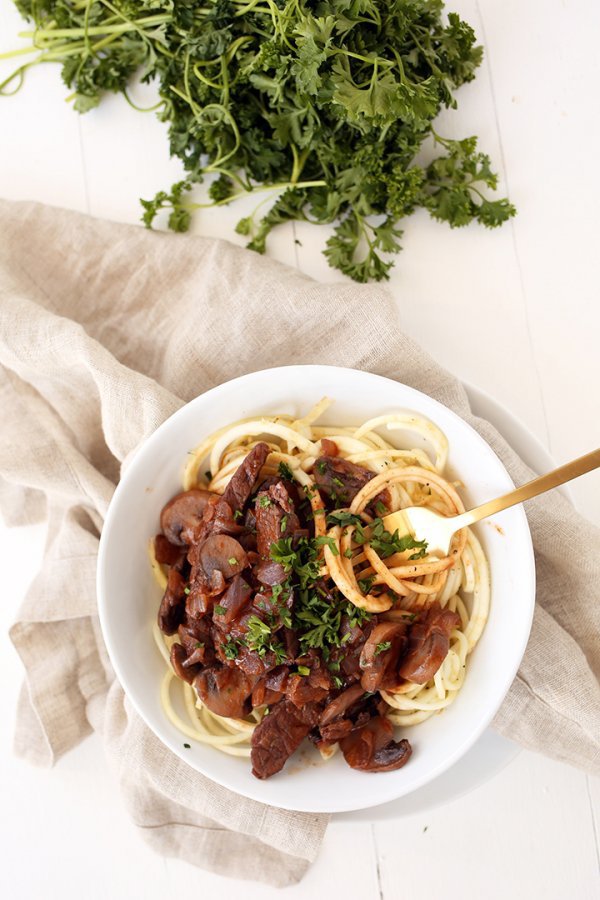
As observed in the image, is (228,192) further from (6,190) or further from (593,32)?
(593,32)

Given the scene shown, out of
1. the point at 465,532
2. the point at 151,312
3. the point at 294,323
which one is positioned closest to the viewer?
the point at 465,532

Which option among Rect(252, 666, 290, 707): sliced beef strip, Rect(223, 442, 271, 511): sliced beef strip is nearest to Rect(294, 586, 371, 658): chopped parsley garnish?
Rect(252, 666, 290, 707): sliced beef strip

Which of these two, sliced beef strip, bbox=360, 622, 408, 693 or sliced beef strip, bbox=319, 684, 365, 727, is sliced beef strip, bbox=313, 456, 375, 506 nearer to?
sliced beef strip, bbox=360, 622, 408, 693

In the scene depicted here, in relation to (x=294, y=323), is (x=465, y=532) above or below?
below

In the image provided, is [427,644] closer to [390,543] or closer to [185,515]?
[390,543]

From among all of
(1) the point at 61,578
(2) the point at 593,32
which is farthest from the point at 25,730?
(2) the point at 593,32

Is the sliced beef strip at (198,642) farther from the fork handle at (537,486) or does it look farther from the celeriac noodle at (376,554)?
the fork handle at (537,486)

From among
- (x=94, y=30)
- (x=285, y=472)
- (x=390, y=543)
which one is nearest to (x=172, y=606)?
(x=285, y=472)
